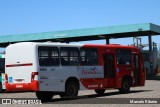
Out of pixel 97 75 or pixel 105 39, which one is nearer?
pixel 97 75

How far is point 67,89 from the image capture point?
18.6 metres

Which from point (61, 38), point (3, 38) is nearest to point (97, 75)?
point (61, 38)

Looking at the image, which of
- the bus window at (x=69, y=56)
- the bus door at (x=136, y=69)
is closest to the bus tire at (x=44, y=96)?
the bus window at (x=69, y=56)

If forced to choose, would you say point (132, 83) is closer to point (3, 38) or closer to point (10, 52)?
point (10, 52)

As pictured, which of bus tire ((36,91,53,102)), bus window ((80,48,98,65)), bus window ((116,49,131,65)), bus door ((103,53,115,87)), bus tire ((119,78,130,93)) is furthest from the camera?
bus tire ((119,78,130,93))

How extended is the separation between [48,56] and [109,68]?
4.99 metres

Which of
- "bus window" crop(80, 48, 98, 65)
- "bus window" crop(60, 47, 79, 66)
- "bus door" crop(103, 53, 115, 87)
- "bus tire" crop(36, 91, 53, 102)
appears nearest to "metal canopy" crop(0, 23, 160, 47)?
"bus door" crop(103, 53, 115, 87)

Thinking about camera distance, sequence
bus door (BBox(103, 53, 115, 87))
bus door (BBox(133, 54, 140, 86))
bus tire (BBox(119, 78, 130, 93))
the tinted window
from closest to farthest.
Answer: the tinted window < bus door (BBox(103, 53, 115, 87)) < bus tire (BBox(119, 78, 130, 93)) < bus door (BBox(133, 54, 140, 86))

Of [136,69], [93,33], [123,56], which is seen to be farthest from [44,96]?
[93,33]

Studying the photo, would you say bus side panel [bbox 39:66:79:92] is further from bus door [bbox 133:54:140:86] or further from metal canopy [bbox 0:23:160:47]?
metal canopy [bbox 0:23:160:47]

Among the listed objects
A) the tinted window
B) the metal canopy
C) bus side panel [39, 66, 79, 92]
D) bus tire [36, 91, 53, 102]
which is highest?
the metal canopy

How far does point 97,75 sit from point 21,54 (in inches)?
181

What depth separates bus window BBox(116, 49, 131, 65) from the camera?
2245cm

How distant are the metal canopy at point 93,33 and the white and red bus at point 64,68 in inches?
672
